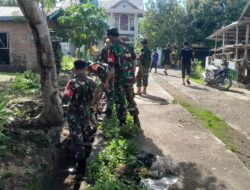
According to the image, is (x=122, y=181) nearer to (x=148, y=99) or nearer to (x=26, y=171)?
(x=26, y=171)

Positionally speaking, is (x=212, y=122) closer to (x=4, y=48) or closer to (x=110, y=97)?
(x=110, y=97)

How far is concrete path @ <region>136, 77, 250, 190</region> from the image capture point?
15.1ft

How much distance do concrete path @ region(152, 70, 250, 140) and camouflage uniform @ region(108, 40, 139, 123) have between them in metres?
2.62

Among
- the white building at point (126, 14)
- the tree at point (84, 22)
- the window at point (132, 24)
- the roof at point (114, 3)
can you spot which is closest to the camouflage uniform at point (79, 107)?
the tree at point (84, 22)

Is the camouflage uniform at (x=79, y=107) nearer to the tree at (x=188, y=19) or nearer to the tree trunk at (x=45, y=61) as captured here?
the tree trunk at (x=45, y=61)

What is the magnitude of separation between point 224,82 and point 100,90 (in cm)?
826

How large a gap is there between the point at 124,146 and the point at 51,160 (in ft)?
3.79

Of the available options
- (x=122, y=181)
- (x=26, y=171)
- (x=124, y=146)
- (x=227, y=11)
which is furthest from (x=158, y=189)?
(x=227, y=11)

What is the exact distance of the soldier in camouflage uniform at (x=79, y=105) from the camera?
4.90 meters

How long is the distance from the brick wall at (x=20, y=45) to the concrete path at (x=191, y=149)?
9.15 m

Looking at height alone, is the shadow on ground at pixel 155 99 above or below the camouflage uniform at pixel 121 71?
below

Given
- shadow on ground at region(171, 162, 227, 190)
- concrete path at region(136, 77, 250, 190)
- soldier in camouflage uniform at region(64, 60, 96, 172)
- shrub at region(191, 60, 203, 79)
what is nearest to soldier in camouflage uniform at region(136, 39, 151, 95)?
concrete path at region(136, 77, 250, 190)

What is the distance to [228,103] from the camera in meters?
10.5

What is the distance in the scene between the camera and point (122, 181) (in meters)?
4.15
